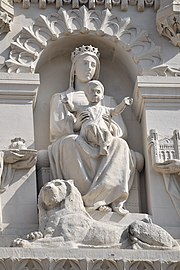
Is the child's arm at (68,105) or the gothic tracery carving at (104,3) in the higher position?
the gothic tracery carving at (104,3)

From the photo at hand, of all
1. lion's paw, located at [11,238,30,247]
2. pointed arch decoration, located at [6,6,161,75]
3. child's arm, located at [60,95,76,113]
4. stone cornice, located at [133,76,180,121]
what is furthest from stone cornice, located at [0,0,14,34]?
lion's paw, located at [11,238,30,247]

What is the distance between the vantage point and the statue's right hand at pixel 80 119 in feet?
55.8

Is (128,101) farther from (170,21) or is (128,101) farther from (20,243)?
(20,243)

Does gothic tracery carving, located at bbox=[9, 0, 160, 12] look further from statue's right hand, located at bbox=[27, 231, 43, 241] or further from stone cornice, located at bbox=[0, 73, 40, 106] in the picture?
statue's right hand, located at bbox=[27, 231, 43, 241]

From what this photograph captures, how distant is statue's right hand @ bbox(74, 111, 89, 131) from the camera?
17000 mm

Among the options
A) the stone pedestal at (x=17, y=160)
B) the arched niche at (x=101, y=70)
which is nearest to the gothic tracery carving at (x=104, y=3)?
the arched niche at (x=101, y=70)

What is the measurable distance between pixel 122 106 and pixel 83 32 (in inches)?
59.5

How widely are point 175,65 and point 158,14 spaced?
32.3 inches

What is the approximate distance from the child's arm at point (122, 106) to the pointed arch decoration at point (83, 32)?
808mm

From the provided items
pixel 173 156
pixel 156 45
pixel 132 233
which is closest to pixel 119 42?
pixel 156 45

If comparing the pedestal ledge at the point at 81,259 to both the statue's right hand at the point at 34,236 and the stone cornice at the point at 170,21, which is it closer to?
the statue's right hand at the point at 34,236

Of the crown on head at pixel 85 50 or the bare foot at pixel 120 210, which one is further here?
the crown on head at pixel 85 50

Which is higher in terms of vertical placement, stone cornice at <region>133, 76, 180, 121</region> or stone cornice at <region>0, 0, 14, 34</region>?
stone cornice at <region>0, 0, 14, 34</region>

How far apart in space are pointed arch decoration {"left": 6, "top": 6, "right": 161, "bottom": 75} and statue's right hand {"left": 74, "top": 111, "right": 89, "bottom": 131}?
1014 millimetres
